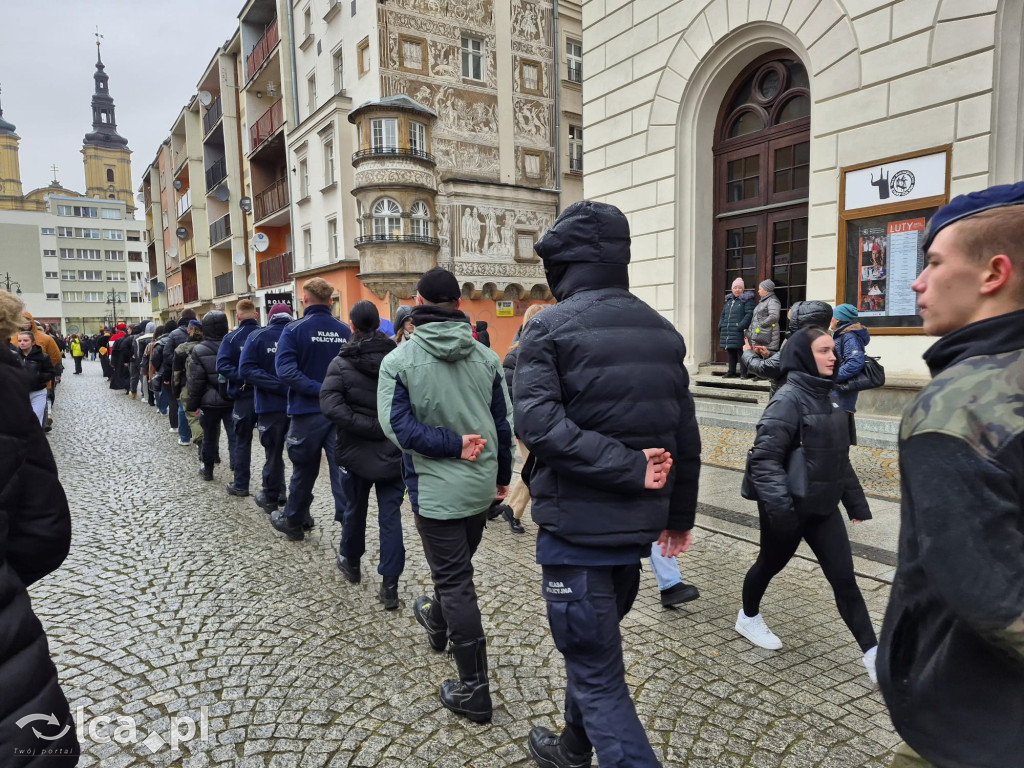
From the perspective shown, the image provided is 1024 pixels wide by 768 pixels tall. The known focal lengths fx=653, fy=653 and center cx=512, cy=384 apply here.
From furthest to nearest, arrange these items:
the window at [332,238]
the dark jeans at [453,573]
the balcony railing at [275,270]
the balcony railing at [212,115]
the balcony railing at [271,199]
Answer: the balcony railing at [212,115] < the balcony railing at [275,270] < the balcony railing at [271,199] < the window at [332,238] < the dark jeans at [453,573]

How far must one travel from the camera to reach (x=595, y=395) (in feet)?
7.04

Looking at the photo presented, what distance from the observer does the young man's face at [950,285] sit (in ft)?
4.24

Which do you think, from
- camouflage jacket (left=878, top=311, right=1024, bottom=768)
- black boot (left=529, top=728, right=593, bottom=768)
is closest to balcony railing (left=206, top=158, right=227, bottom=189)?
black boot (left=529, top=728, right=593, bottom=768)

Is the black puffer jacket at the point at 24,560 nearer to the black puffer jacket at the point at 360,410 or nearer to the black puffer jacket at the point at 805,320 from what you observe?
the black puffer jacket at the point at 360,410

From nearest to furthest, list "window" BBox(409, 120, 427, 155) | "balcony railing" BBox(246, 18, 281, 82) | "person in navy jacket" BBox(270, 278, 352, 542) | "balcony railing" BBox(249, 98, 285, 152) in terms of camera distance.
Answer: "person in navy jacket" BBox(270, 278, 352, 542) → "window" BBox(409, 120, 427, 155) → "balcony railing" BBox(246, 18, 281, 82) → "balcony railing" BBox(249, 98, 285, 152)

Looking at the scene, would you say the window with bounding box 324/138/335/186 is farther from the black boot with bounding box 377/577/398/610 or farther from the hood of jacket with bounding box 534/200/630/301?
the hood of jacket with bounding box 534/200/630/301

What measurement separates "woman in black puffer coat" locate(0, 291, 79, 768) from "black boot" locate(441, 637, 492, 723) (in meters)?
1.52

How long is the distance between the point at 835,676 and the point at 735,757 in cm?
92

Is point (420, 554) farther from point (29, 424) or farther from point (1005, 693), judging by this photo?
point (1005, 693)

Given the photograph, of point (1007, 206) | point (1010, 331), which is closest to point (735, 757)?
point (1010, 331)

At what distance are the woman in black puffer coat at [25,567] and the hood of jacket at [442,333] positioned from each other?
5.46ft

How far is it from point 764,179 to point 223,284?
117 ft

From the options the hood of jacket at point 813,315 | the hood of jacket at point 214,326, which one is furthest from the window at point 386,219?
the hood of jacket at point 813,315

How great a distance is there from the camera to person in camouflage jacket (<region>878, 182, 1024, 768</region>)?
1.14m
